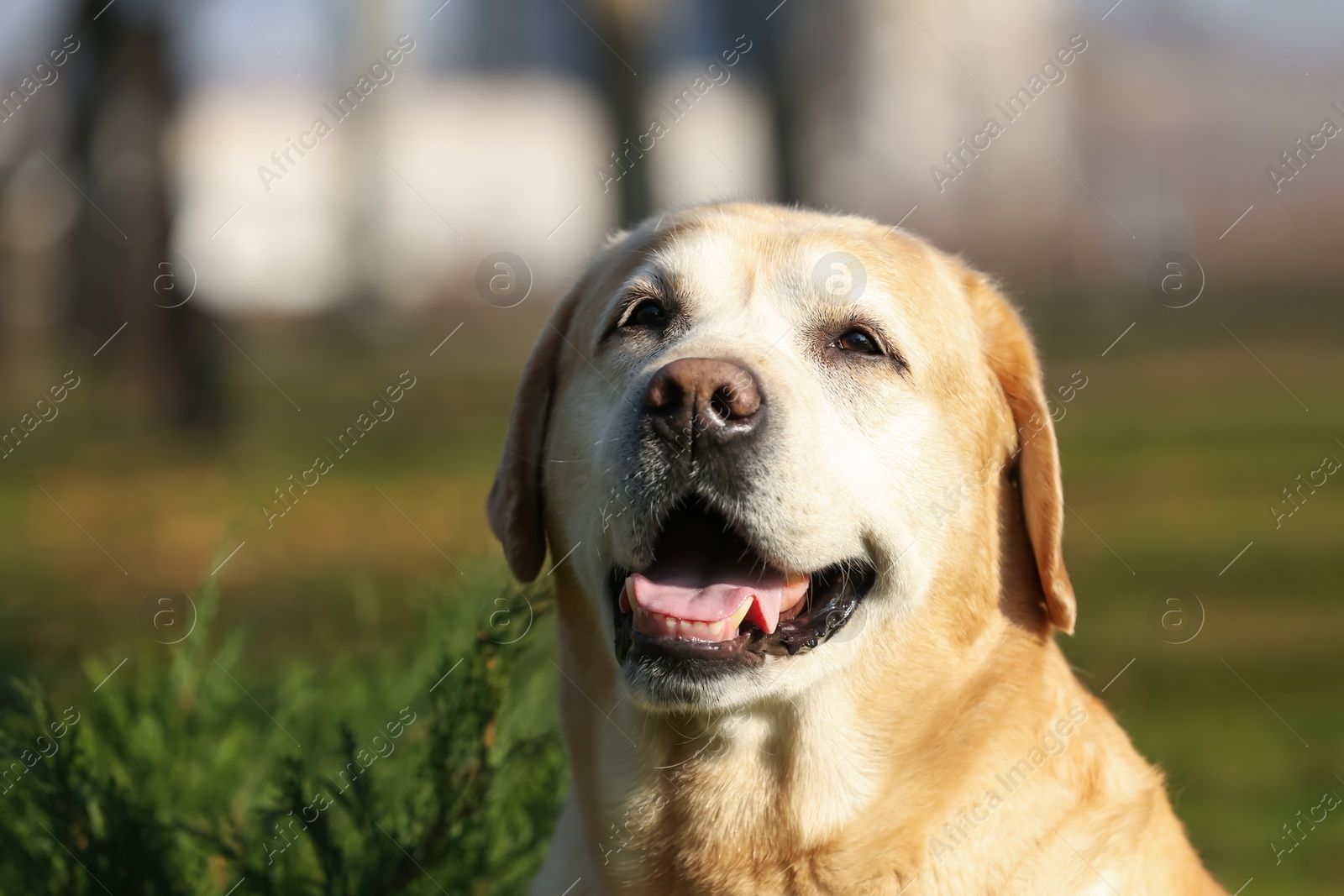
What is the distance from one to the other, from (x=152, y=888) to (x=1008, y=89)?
78.1 ft

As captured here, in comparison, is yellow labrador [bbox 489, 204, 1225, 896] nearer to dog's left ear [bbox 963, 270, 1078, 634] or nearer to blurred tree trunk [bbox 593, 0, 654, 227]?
dog's left ear [bbox 963, 270, 1078, 634]

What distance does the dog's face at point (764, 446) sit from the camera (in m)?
2.82

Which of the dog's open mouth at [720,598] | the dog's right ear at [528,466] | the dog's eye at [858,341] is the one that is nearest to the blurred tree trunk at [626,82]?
the dog's right ear at [528,466]

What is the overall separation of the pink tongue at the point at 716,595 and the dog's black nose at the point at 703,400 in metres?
0.34

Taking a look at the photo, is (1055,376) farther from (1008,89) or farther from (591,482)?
(591,482)

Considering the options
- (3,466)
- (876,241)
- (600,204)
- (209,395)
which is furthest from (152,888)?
(600,204)

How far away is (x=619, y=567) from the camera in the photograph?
3098 millimetres

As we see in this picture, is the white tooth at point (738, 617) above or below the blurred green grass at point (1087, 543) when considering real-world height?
above

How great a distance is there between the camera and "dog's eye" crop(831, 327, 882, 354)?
325 centimetres

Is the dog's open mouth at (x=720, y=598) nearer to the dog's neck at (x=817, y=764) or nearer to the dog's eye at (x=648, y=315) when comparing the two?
the dog's neck at (x=817, y=764)

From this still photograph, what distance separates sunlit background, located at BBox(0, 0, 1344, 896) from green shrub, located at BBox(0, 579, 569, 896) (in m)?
0.30

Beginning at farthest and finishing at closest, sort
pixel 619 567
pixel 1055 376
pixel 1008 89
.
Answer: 1. pixel 1008 89
2. pixel 1055 376
3. pixel 619 567

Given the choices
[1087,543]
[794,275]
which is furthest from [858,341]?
[1087,543]

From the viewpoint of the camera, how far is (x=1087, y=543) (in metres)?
10.7
